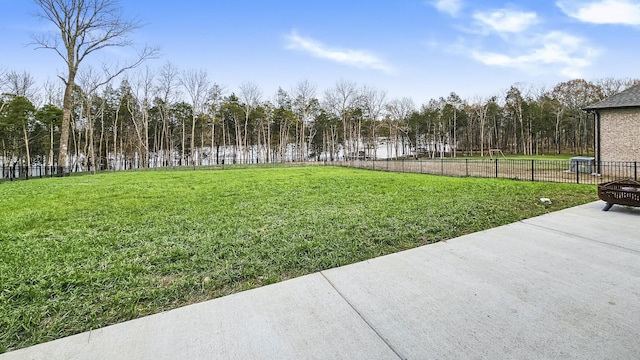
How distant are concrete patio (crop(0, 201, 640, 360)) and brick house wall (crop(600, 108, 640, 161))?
1482 centimetres

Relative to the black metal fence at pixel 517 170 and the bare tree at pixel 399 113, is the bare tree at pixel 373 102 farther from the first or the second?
the black metal fence at pixel 517 170

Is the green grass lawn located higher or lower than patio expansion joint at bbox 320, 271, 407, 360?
higher

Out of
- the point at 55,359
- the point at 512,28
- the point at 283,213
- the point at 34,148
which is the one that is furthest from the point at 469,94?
the point at 34,148

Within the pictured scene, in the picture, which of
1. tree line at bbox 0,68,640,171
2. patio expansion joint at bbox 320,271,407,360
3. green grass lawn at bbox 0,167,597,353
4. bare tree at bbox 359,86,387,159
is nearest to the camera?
patio expansion joint at bbox 320,271,407,360

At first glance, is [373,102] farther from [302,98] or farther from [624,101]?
[624,101]

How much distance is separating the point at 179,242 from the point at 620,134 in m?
18.7

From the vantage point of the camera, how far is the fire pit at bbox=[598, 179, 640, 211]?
500 centimetres

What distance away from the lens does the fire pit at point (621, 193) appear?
16.4ft

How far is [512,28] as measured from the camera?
11.8m

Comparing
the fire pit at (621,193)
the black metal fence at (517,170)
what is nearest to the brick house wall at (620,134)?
the black metal fence at (517,170)

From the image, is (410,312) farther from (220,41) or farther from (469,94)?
(469,94)

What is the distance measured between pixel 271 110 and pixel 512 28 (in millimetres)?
38169

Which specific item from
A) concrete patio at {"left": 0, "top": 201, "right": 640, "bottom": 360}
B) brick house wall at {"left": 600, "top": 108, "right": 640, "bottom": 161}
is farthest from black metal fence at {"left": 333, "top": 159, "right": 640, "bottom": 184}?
concrete patio at {"left": 0, "top": 201, "right": 640, "bottom": 360}

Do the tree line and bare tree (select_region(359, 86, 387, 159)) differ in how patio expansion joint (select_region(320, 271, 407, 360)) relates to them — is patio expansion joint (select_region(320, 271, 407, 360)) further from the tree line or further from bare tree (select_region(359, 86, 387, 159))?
bare tree (select_region(359, 86, 387, 159))
